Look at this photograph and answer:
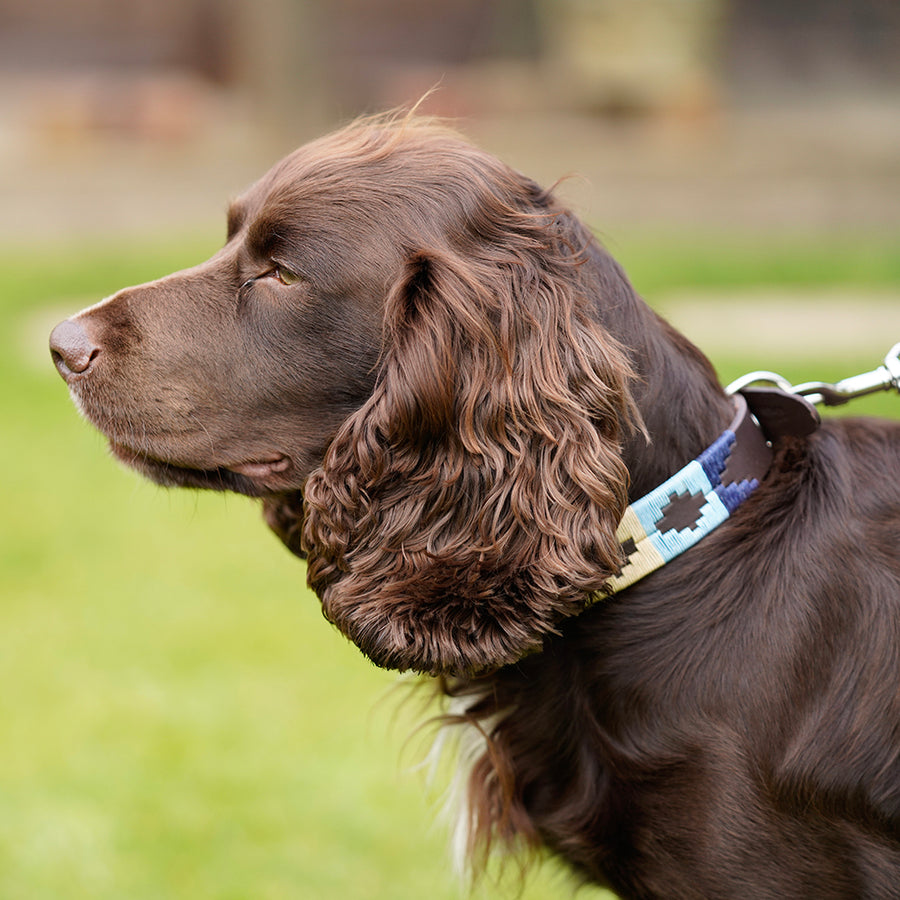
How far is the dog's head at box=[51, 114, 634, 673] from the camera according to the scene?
7.11ft

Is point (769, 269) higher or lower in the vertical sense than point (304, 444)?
lower

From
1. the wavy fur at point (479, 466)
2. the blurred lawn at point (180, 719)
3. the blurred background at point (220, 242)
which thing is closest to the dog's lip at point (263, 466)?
the wavy fur at point (479, 466)

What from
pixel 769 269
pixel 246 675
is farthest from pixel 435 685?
pixel 769 269

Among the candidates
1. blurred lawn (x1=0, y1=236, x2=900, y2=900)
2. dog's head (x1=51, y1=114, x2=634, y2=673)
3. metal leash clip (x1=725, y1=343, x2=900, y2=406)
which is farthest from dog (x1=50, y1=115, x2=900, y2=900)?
blurred lawn (x1=0, y1=236, x2=900, y2=900)

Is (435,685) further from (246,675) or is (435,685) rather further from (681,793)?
(246,675)

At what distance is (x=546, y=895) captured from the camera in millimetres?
3377

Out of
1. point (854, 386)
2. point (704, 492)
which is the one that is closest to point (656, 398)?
point (704, 492)

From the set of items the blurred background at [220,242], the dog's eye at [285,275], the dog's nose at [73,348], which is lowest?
the blurred background at [220,242]

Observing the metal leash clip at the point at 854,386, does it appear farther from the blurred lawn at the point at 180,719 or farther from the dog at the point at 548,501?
the blurred lawn at the point at 180,719

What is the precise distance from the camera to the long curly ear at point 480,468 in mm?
2143

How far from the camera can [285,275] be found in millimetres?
2408

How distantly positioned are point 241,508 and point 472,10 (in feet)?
36.0

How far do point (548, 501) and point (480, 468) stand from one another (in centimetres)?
14

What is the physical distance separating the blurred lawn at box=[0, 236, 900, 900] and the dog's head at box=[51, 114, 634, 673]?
39cm
